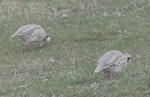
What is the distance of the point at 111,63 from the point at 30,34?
6.10 metres

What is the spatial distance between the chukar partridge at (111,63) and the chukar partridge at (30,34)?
559 centimetres

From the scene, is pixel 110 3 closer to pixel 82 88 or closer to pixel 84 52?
pixel 84 52

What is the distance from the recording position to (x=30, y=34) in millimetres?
17219

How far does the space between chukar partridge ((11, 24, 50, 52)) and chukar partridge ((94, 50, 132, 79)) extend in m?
5.59

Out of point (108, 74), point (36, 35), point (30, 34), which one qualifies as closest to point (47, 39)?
point (36, 35)

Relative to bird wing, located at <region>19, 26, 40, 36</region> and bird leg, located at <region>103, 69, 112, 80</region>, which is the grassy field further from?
bird wing, located at <region>19, 26, 40, 36</region>

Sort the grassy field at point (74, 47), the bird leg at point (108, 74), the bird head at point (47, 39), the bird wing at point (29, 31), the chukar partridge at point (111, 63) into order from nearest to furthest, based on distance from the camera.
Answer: the grassy field at point (74, 47) → the chukar partridge at point (111, 63) → the bird leg at point (108, 74) → the bird wing at point (29, 31) → the bird head at point (47, 39)

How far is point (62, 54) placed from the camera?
16266 mm

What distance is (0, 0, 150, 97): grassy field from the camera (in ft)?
36.6

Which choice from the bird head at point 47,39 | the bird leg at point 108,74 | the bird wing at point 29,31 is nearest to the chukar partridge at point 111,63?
the bird leg at point 108,74

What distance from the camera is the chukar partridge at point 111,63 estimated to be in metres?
11.6

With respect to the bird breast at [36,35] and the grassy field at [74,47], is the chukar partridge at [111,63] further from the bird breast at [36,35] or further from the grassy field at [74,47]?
the bird breast at [36,35]

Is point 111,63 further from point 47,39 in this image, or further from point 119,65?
point 47,39

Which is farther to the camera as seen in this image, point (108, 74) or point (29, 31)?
point (29, 31)
